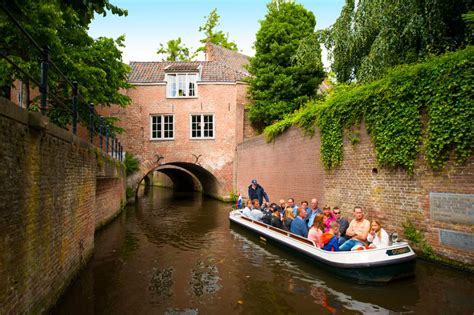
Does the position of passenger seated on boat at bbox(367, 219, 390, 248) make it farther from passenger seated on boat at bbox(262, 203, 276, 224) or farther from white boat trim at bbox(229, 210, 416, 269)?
passenger seated on boat at bbox(262, 203, 276, 224)

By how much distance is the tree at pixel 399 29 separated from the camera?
9.24 meters

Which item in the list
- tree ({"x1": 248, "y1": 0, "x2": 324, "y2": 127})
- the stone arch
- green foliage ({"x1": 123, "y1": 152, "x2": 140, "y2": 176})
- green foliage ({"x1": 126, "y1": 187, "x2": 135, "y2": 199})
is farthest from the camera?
the stone arch

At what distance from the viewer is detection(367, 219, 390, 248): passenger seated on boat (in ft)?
22.2

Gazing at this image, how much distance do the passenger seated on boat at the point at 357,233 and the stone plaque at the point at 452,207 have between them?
4.72 ft

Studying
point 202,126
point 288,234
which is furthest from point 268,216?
point 202,126

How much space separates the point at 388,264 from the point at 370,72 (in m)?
6.50

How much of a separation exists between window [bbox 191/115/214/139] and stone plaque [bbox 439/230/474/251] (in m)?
15.9

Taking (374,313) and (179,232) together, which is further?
(179,232)

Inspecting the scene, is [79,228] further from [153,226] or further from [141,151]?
[141,151]

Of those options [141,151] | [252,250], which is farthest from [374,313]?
[141,151]

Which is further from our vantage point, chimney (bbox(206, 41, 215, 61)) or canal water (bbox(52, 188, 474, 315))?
chimney (bbox(206, 41, 215, 61))

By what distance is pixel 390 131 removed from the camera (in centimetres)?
833

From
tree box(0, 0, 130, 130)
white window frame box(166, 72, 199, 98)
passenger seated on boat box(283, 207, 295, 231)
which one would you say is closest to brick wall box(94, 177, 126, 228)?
tree box(0, 0, 130, 130)

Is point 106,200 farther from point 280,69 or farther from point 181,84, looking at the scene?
point 280,69
